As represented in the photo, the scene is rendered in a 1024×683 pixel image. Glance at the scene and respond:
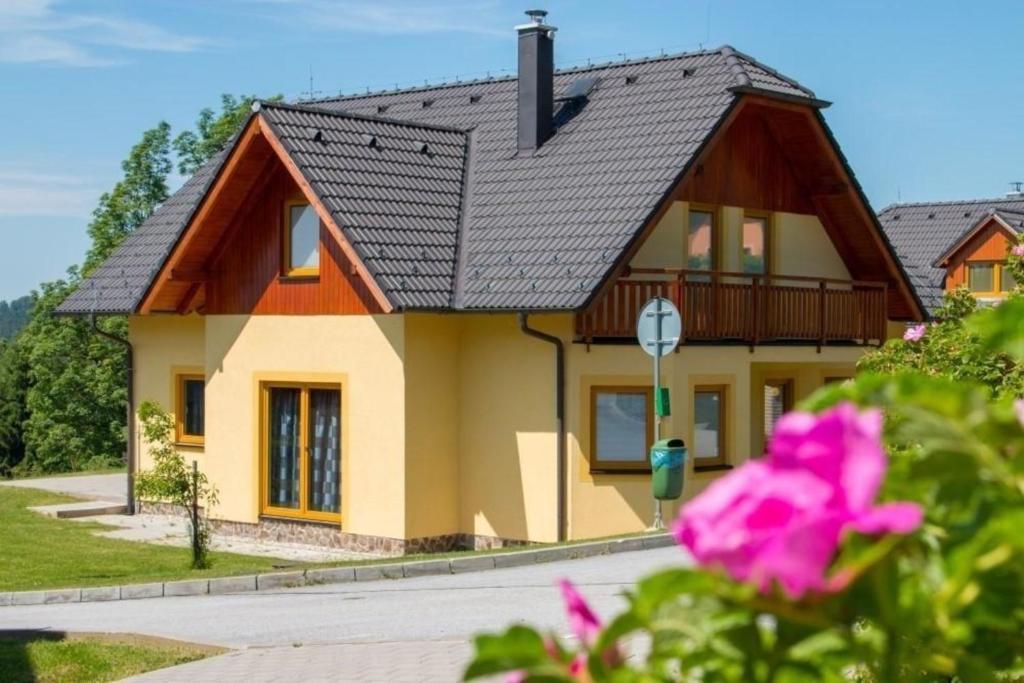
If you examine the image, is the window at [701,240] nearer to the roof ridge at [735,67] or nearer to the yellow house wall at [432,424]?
the roof ridge at [735,67]

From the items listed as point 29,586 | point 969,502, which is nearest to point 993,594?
point 969,502

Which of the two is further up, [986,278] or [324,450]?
[986,278]

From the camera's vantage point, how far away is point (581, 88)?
25.1m

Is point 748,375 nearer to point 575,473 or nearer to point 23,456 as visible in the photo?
point 575,473

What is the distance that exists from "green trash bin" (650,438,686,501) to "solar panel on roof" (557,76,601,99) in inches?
297

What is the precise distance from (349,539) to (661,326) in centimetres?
558

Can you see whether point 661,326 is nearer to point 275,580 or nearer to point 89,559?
point 275,580

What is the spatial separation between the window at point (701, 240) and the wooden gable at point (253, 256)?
465 centimetres

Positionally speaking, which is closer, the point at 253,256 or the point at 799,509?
the point at 799,509

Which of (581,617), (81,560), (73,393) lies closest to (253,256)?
(81,560)

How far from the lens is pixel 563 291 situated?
20031 millimetres

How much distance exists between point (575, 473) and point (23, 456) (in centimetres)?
5186

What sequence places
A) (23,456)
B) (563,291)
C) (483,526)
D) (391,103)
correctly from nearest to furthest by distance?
1. (563,291)
2. (483,526)
3. (391,103)
4. (23,456)

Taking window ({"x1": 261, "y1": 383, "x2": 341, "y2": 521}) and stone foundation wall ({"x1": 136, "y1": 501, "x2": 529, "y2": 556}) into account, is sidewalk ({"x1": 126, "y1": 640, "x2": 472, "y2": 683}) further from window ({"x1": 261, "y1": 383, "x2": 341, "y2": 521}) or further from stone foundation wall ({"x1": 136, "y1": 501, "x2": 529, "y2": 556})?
window ({"x1": 261, "y1": 383, "x2": 341, "y2": 521})
